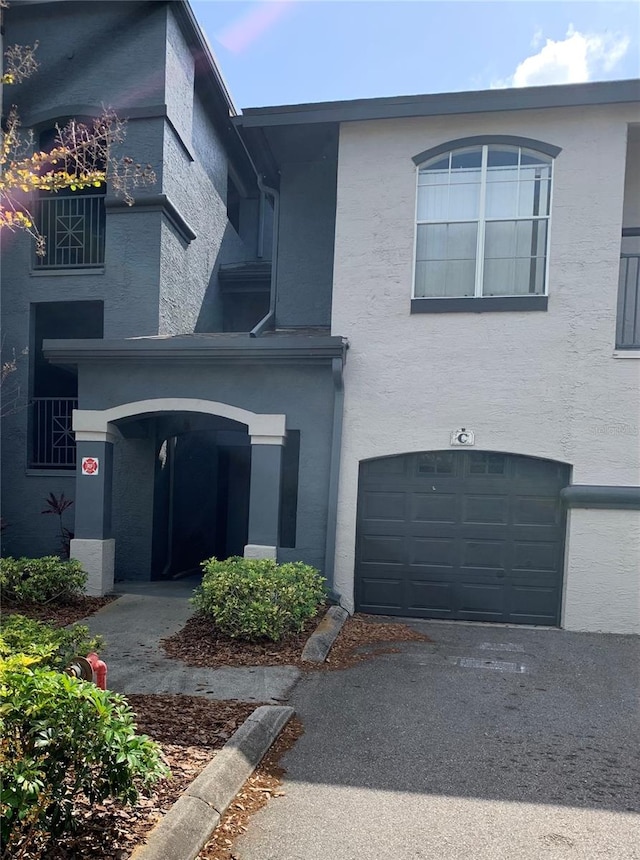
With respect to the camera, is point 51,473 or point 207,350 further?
point 51,473

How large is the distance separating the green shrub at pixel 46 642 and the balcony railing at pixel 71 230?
310 inches

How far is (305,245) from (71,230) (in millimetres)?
4289

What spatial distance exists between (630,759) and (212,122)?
42.5ft

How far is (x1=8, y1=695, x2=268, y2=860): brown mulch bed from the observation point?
2842mm

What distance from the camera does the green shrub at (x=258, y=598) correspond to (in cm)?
653

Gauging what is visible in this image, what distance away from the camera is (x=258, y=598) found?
21.9 ft

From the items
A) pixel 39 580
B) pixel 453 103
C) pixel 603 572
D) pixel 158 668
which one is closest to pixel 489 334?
pixel 453 103

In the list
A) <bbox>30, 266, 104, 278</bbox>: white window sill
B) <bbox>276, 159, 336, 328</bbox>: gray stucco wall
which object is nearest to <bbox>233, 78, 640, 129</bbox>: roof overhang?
<bbox>276, 159, 336, 328</bbox>: gray stucco wall

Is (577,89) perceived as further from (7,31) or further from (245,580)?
(7,31)

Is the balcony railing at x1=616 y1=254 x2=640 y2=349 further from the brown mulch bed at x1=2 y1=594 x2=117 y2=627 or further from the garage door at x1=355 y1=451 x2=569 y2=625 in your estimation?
the brown mulch bed at x1=2 y1=594 x2=117 y2=627

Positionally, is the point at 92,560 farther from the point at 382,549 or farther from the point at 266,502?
the point at 382,549

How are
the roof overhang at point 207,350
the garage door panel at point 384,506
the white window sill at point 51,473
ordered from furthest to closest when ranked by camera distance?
1. the white window sill at point 51,473
2. the garage door panel at point 384,506
3. the roof overhang at point 207,350

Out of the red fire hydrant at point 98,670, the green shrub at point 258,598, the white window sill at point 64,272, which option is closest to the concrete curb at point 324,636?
the green shrub at point 258,598

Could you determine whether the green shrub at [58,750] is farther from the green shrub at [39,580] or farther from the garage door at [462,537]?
the garage door at [462,537]
